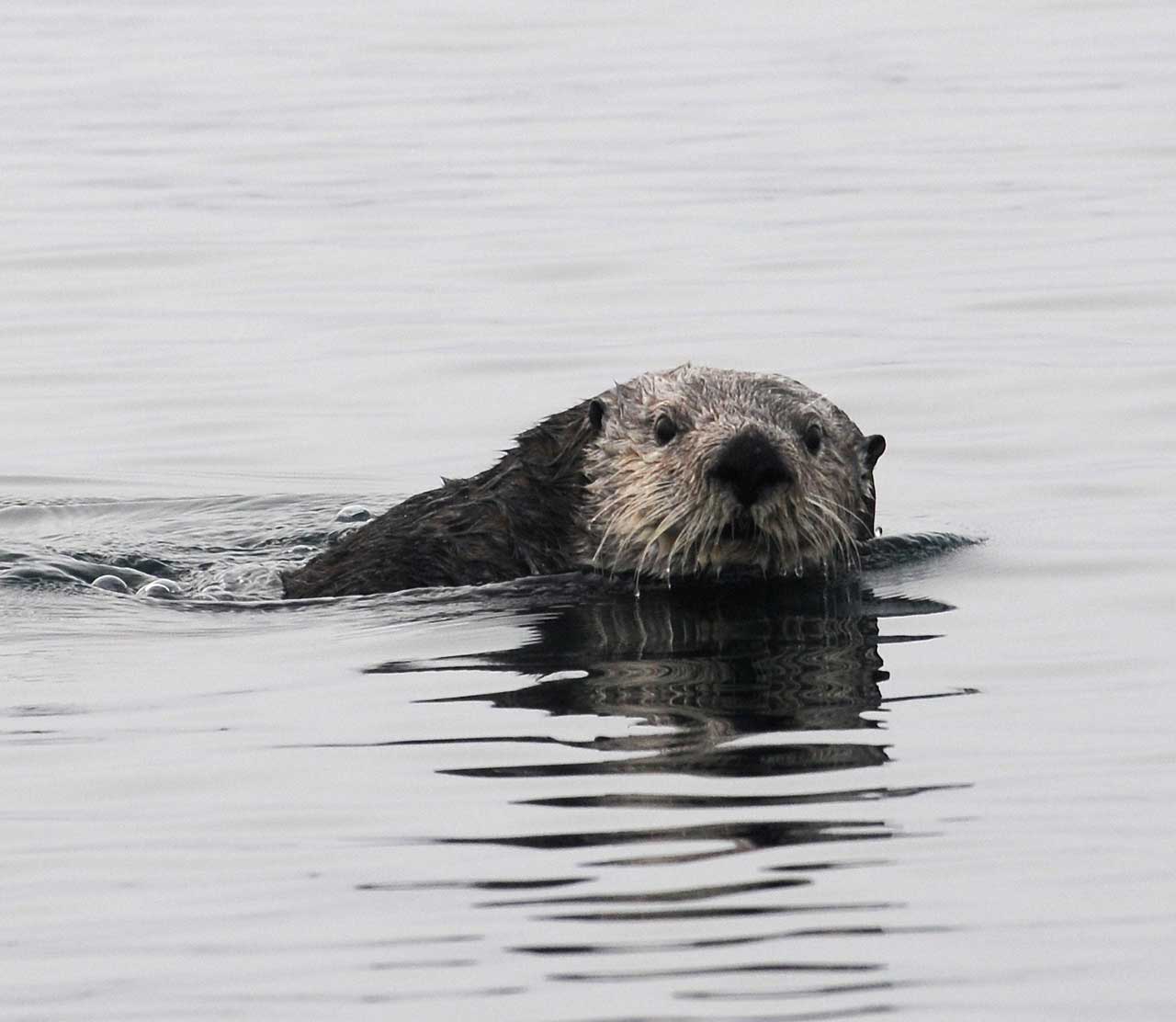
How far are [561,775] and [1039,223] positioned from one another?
11.2 meters

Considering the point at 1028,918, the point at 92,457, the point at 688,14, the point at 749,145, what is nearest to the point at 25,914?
the point at 1028,918

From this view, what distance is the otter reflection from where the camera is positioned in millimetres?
5699

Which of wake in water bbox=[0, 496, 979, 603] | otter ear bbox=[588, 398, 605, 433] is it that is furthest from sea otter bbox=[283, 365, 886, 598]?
wake in water bbox=[0, 496, 979, 603]

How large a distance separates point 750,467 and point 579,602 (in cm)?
84

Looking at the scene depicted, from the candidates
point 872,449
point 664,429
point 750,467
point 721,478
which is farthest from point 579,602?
point 872,449

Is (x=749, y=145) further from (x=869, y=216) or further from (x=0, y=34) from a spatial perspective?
(x=0, y=34)

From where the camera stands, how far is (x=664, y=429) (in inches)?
299

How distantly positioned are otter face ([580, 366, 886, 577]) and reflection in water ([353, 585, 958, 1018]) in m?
0.17

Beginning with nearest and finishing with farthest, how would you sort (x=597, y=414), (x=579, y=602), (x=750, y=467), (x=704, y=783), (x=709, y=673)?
(x=704, y=783) < (x=709, y=673) < (x=750, y=467) < (x=579, y=602) < (x=597, y=414)

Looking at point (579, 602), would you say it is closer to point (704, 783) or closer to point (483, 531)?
point (483, 531)

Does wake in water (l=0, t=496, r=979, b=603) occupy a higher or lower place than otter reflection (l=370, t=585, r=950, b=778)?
higher

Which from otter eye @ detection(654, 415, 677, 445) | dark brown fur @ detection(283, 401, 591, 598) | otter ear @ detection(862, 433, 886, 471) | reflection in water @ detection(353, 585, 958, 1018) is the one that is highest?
otter eye @ detection(654, 415, 677, 445)

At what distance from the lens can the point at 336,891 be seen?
478 cm

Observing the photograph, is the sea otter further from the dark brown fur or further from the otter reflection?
the otter reflection
